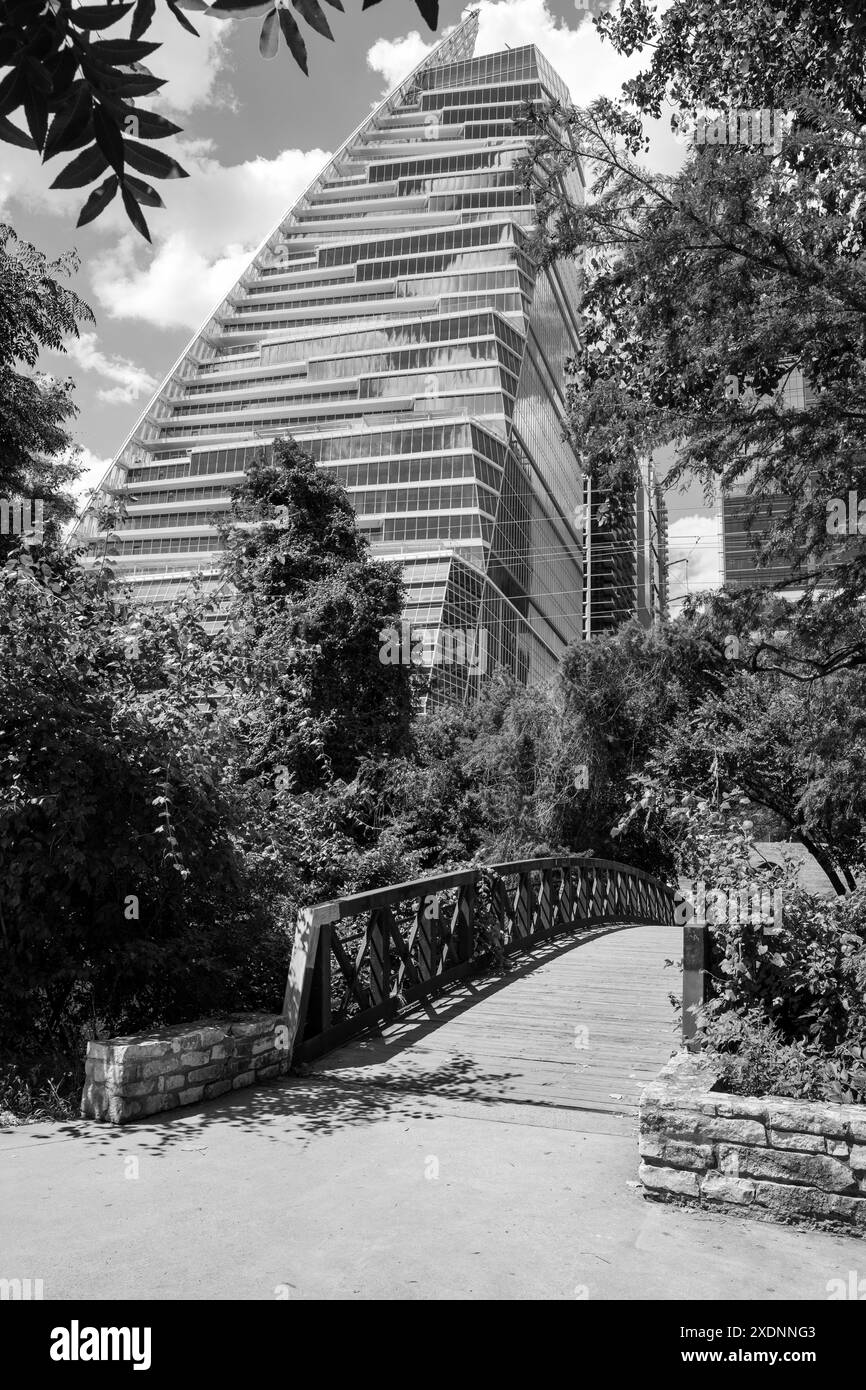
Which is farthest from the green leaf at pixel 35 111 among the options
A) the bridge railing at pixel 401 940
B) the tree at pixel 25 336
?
the tree at pixel 25 336

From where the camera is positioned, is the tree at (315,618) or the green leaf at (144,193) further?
the tree at (315,618)

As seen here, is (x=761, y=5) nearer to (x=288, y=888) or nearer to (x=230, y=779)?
(x=230, y=779)

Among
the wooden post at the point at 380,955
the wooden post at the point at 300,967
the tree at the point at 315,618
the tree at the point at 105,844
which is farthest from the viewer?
the tree at the point at 315,618

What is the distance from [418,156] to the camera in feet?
392

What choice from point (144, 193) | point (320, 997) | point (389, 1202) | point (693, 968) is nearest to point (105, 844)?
point (320, 997)

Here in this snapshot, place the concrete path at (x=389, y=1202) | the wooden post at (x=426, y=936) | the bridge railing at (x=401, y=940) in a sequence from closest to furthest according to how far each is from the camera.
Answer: the concrete path at (x=389, y=1202)
the bridge railing at (x=401, y=940)
the wooden post at (x=426, y=936)

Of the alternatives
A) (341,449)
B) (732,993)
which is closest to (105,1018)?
(732,993)

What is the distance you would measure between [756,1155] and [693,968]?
1.58 meters

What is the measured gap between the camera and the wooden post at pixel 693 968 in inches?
231

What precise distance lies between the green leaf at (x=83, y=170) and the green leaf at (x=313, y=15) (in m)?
0.45

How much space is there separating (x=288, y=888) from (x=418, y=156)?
129561 mm

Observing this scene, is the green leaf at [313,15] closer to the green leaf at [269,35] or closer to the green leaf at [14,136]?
the green leaf at [269,35]

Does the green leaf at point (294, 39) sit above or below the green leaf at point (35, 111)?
above

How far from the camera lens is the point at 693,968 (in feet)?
19.3
